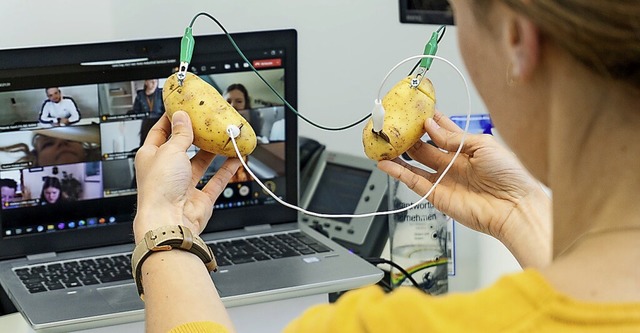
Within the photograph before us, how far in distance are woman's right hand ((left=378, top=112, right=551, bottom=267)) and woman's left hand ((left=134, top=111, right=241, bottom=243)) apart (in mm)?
210

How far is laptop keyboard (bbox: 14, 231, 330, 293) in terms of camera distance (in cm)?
130

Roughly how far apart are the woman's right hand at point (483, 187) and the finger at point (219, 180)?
17 cm

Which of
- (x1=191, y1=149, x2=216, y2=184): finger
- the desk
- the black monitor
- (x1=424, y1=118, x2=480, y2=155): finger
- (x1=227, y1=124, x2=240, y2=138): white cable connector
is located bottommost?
the desk

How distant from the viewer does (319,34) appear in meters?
1.71

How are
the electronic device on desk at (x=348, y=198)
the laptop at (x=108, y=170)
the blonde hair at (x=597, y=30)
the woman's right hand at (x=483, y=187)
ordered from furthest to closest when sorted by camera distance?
the electronic device on desk at (x=348, y=198) → the laptop at (x=108, y=170) → the woman's right hand at (x=483, y=187) → the blonde hair at (x=597, y=30)

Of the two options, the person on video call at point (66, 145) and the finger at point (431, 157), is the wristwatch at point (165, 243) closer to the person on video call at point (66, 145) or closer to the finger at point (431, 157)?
the finger at point (431, 157)

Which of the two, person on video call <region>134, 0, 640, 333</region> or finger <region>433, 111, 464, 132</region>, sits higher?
person on video call <region>134, 0, 640, 333</region>

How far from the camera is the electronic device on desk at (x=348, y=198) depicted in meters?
1.55

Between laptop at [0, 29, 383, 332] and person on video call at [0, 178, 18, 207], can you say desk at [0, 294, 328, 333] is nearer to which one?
laptop at [0, 29, 383, 332]

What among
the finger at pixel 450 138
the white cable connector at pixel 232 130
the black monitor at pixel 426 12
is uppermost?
the black monitor at pixel 426 12

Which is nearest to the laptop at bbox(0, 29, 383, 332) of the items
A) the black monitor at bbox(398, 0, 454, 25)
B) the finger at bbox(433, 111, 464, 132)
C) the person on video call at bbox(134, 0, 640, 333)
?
the black monitor at bbox(398, 0, 454, 25)

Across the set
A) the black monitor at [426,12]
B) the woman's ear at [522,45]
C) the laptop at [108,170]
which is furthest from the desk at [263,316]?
the woman's ear at [522,45]

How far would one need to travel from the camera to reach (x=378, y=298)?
62 centimetres

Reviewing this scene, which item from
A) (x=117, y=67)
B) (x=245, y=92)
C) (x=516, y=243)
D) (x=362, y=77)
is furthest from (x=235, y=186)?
(x=516, y=243)
